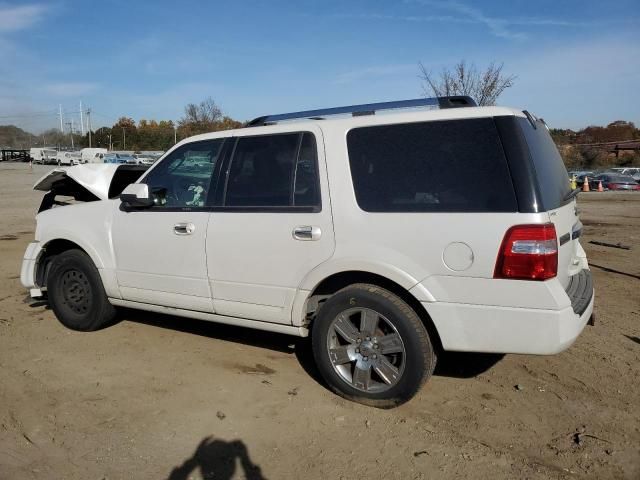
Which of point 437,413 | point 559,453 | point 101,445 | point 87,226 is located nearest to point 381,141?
point 437,413

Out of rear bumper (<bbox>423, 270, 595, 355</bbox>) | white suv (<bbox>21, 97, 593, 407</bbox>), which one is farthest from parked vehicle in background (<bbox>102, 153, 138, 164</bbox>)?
rear bumper (<bbox>423, 270, 595, 355</bbox>)

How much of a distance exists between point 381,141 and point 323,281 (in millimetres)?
1054

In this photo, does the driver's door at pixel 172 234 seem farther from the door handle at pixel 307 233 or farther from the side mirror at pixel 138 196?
the door handle at pixel 307 233

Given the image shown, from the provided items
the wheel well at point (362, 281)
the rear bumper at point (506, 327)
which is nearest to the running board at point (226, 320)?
the wheel well at point (362, 281)

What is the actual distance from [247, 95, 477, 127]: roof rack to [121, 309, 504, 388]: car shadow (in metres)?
1.99

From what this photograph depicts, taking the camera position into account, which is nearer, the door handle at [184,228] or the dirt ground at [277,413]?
the dirt ground at [277,413]

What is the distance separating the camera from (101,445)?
10.8ft

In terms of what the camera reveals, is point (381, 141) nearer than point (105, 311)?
Yes

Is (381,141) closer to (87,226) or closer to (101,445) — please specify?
(101,445)

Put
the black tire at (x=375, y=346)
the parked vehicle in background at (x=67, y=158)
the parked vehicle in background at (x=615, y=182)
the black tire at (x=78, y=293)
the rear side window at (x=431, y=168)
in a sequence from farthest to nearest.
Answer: the parked vehicle in background at (x=67, y=158) < the parked vehicle in background at (x=615, y=182) < the black tire at (x=78, y=293) < the black tire at (x=375, y=346) < the rear side window at (x=431, y=168)

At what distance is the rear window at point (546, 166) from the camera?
130 inches

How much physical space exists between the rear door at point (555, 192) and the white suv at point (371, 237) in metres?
0.02

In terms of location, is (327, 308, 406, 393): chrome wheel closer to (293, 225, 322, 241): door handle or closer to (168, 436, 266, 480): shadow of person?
(293, 225, 322, 241): door handle

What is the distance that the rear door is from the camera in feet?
10.8
